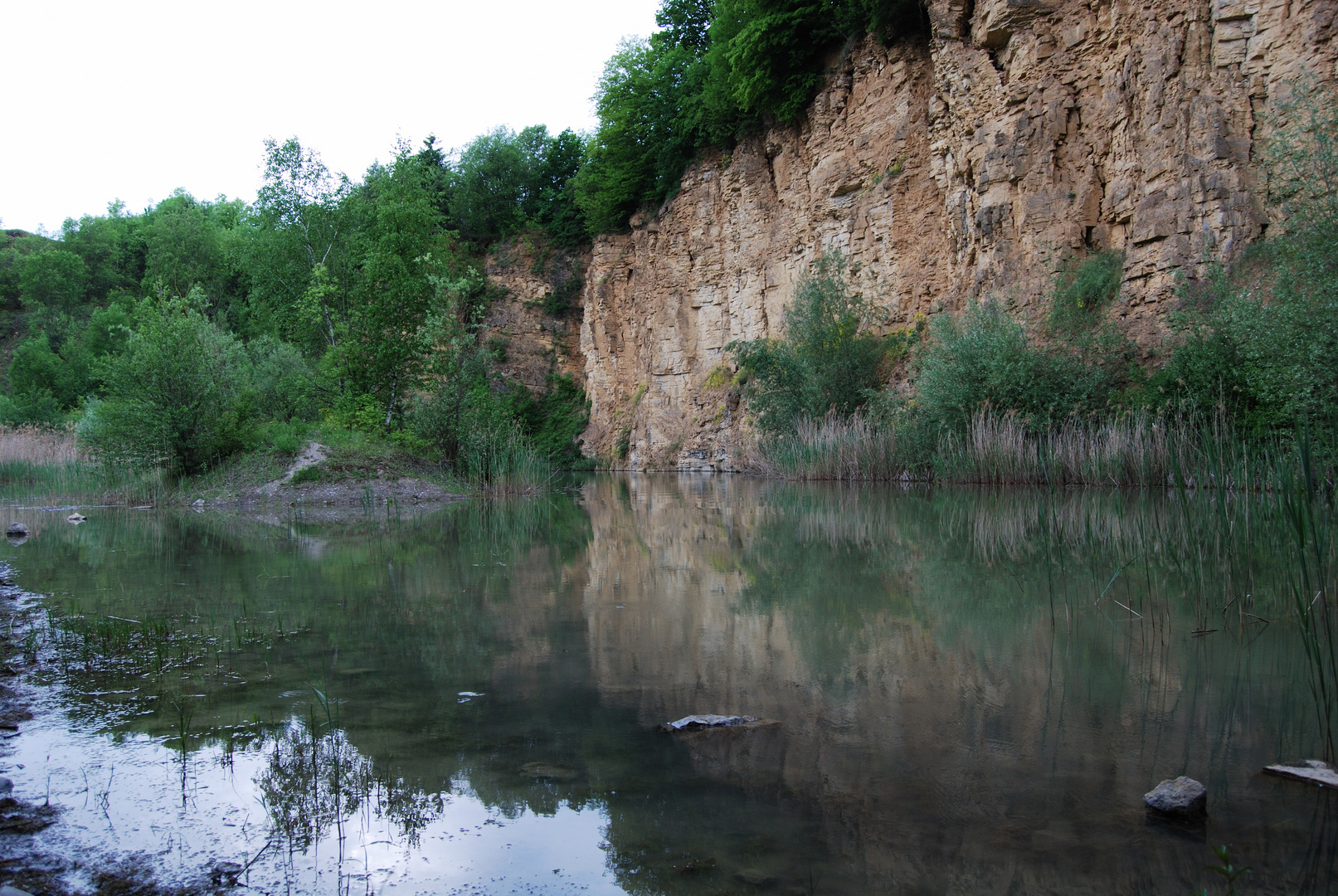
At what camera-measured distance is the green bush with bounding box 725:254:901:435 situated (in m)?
19.0

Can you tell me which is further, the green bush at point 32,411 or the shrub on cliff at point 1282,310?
the green bush at point 32,411

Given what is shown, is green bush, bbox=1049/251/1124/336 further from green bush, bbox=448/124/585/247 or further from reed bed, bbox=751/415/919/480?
green bush, bbox=448/124/585/247

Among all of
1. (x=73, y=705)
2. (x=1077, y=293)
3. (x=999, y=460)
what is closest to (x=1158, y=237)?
(x=1077, y=293)

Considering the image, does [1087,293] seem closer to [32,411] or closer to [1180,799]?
[1180,799]

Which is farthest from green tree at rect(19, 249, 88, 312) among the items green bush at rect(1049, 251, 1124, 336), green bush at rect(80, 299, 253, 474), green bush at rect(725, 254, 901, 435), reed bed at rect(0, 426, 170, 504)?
green bush at rect(1049, 251, 1124, 336)

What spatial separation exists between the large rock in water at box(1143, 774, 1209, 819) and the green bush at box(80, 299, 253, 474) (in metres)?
14.1

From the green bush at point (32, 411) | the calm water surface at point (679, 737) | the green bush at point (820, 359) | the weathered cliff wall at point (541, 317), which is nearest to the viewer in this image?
the calm water surface at point (679, 737)

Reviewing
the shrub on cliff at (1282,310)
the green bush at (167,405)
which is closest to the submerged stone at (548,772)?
Answer: the shrub on cliff at (1282,310)

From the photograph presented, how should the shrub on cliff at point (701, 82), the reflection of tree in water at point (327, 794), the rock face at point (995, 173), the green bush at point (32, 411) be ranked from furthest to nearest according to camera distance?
the green bush at point (32, 411)
the shrub on cliff at point (701, 82)
the rock face at point (995, 173)
the reflection of tree in water at point (327, 794)

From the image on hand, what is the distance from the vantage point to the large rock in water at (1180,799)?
5.84 ft

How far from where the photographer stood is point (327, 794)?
6.59 ft

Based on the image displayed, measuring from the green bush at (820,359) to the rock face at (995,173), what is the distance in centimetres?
125

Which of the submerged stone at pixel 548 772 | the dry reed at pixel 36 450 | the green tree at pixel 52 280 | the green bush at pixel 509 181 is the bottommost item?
the submerged stone at pixel 548 772

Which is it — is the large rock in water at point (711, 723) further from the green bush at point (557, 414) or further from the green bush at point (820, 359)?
the green bush at point (557, 414)
